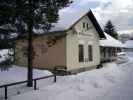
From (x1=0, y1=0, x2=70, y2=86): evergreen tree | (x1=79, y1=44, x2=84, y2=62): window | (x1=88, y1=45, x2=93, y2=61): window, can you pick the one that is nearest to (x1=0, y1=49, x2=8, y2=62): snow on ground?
(x1=0, y1=0, x2=70, y2=86): evergreen tree

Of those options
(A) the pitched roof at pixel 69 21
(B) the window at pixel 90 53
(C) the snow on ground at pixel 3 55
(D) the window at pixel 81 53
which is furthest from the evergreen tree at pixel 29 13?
(B) the window at pixel 90 53

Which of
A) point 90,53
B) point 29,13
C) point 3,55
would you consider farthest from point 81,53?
point 3,55

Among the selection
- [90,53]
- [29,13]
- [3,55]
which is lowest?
[90,53]

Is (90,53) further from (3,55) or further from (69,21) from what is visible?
(3,55)

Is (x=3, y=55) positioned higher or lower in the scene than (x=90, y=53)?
higher

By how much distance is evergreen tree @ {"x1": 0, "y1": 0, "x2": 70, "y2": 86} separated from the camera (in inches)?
419

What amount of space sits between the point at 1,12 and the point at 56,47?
29.8 feet

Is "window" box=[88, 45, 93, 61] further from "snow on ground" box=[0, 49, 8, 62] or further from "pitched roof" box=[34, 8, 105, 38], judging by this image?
"snow on ground" box=[0, 49, 8, 62]

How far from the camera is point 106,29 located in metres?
52.8

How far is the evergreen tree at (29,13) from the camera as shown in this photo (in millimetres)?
10633

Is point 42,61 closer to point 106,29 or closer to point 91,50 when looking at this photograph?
point 91,50

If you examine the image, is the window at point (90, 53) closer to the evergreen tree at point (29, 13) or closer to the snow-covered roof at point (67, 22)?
Answer: the snow-covered roof at point (67, 22)

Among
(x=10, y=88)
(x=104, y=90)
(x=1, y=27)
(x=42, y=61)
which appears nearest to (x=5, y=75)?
(x=10, y=88)

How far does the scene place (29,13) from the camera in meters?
12.1
